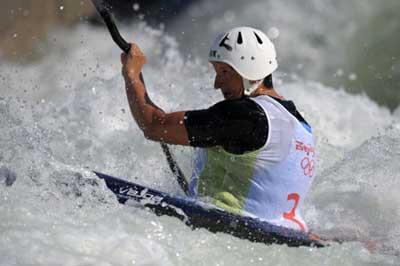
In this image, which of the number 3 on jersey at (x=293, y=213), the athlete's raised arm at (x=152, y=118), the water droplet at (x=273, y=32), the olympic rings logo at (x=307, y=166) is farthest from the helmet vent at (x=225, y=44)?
the water droplet at (x=273, y=32)

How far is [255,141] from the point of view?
3.55m

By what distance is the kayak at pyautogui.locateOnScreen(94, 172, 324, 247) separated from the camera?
3508 mm

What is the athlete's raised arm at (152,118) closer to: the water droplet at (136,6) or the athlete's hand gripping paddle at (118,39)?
the athlete's hand gripping paddle at (118,39)

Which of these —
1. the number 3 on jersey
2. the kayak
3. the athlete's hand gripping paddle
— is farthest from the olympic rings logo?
the athlete's hand gripping paddle

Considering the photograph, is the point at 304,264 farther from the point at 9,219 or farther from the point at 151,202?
the point at 9,219

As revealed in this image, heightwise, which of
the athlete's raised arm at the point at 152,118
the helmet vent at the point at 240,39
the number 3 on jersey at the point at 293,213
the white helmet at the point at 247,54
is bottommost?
the number 3 on jersey at the point at 293,213

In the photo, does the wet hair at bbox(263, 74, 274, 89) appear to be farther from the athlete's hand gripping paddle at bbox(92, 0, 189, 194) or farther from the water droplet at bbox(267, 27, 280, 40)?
the water droplet at bbox(267, 27, 280, 40)

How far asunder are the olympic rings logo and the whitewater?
0.93ft

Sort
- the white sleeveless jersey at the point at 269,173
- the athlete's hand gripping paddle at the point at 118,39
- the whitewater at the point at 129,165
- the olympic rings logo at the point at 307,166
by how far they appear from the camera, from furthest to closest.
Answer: the athlete's hand gripping paddle at the point at 118,39 < the olympic rings logo at the point at 307,166 < the white sleeveless jersey at the point at 269,173 < the whitewater at the point at 129,165

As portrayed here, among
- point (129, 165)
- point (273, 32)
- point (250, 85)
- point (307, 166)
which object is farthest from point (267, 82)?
point (273, 32)

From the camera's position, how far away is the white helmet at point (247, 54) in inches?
144

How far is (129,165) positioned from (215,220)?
1.74 m

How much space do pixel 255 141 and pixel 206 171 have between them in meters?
0.32

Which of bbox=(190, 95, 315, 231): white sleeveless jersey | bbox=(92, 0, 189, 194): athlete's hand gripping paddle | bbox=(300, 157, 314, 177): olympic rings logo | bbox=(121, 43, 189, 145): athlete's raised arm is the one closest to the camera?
bbox=(121, 43, 189, 145): athlete's raised arm
